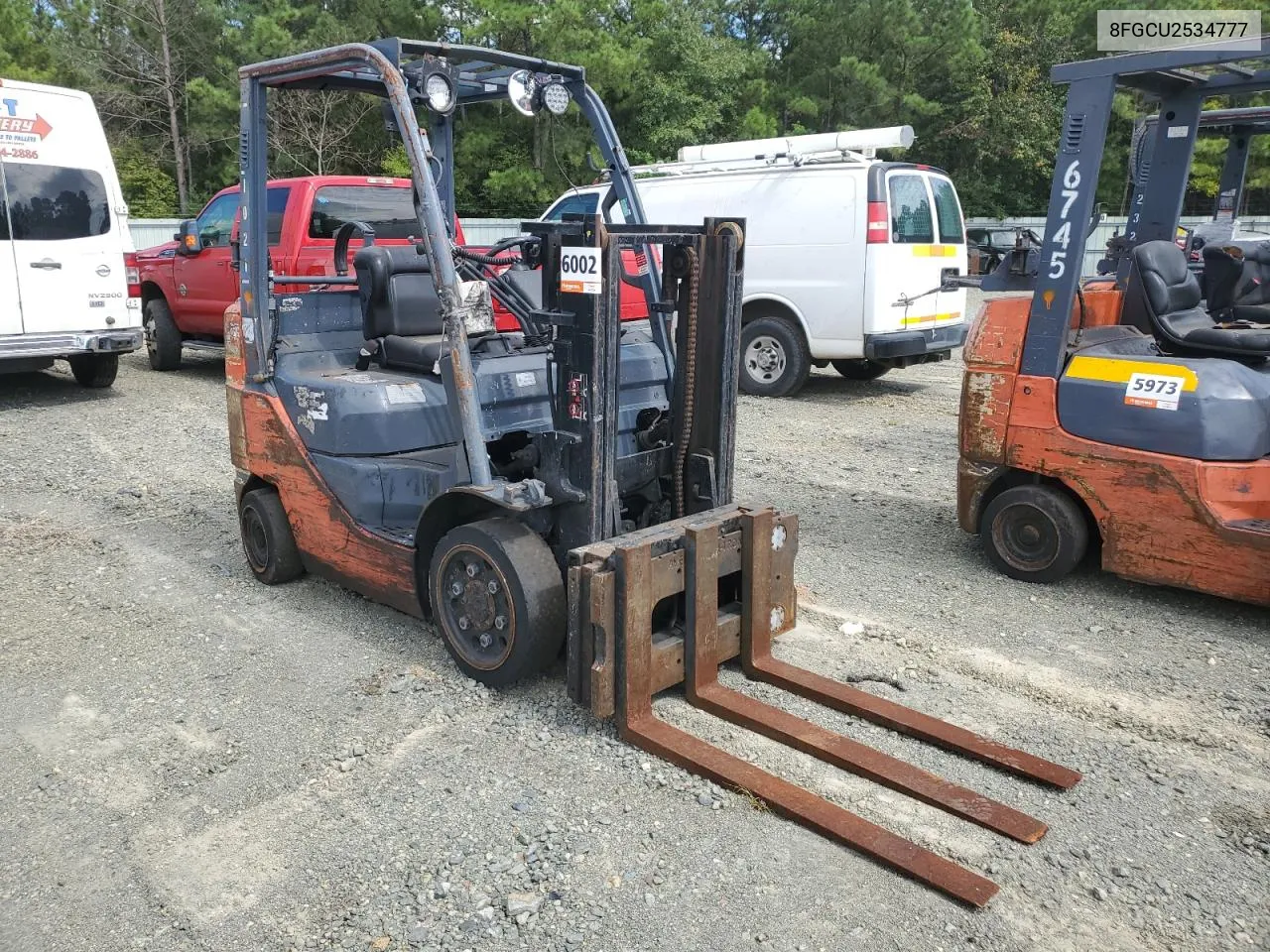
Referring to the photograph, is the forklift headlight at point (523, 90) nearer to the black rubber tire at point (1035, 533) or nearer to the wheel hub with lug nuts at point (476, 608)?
the wheel hub with lug nuts at point (476, 608)

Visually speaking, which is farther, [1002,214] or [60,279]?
[1002,214]

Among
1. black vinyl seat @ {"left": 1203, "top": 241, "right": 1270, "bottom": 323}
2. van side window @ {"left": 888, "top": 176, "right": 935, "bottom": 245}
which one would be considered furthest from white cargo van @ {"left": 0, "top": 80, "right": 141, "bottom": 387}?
black vinyl seat @ {"left": 1203, "top": 241, "right": 1270, "bottom": 323}

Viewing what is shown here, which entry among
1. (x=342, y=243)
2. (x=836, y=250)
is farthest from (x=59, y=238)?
(x=836, y=250)

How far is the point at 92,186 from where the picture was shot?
10039 millimetres

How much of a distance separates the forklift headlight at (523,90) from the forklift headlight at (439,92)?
33cm

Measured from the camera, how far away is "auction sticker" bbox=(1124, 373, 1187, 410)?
4812 mm

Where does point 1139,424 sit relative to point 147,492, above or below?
above

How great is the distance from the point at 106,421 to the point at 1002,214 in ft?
107

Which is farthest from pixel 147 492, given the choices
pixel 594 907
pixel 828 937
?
pixel 828 937

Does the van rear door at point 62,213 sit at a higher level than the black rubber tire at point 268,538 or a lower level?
higher

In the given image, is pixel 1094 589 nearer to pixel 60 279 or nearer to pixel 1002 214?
pixel 60 279

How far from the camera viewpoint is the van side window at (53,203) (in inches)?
376

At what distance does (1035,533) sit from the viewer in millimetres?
5348

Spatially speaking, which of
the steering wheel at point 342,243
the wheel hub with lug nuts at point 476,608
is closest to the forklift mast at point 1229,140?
the steering wheel at point 342,243
